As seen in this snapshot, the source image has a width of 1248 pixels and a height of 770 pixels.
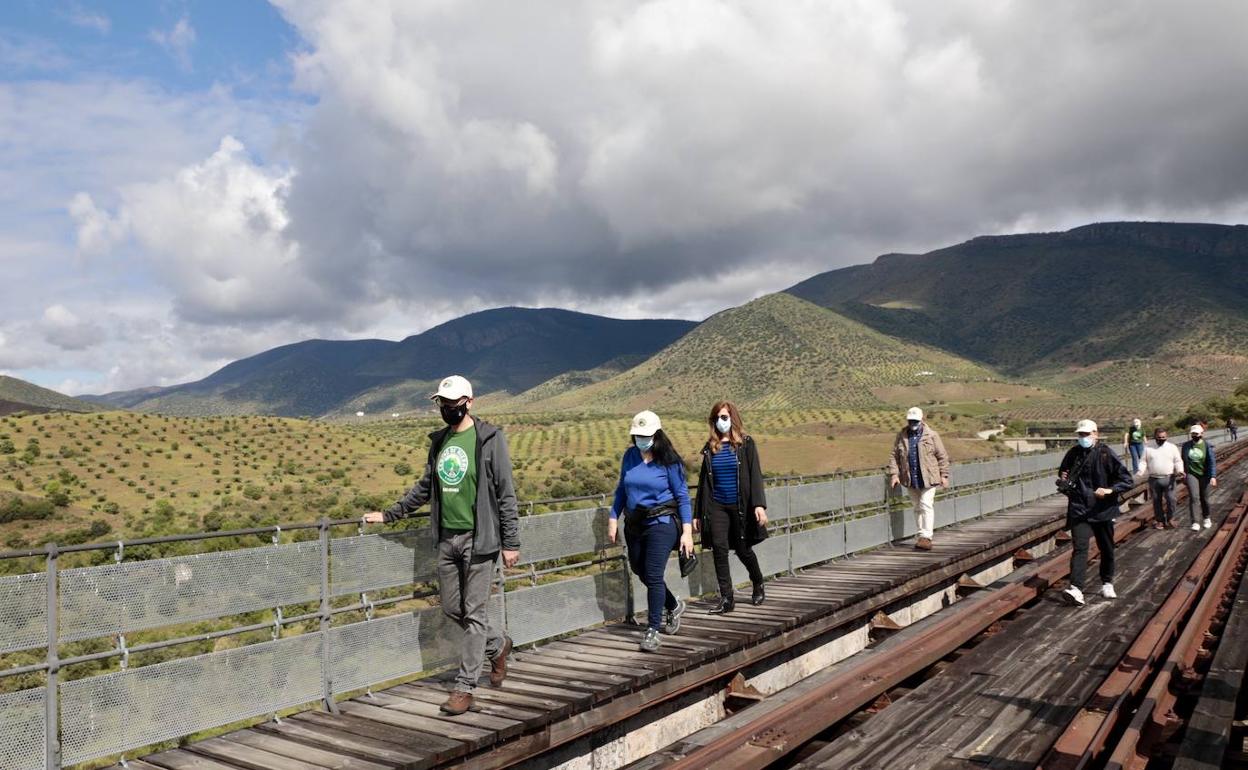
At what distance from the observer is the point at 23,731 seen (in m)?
4.26

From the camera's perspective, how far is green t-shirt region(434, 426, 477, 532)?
223 inches

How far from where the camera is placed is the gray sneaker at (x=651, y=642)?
6949 millimetres

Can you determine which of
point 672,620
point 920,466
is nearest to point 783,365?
point 920,466

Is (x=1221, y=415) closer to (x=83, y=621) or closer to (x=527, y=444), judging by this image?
(x=527, y=444)

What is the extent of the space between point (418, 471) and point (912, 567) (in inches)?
2405

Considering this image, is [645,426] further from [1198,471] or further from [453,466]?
[1198,471]

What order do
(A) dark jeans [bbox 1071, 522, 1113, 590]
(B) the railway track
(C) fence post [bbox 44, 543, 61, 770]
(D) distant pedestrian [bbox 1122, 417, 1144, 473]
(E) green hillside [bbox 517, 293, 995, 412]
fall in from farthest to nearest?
1. (E) green hillside [bbox 517, 293, 995, 412]
2. (D) distant pedestrian [bbox 1122, 417, 1144, 473]
3. (A) dark jeans [bbox 1071, 522, 1113, 590]
4. (B) the railway track
5. (C) fence post [bbox 44, 543, 61, 770]

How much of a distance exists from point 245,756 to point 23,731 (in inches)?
43.1

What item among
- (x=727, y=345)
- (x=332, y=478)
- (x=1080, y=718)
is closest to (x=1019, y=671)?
(x=1080, y=718)

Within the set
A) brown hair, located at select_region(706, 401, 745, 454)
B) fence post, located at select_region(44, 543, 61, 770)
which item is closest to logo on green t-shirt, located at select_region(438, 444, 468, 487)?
fence post, located at select_region(44, 543, 61, 770)

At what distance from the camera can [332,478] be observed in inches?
2408

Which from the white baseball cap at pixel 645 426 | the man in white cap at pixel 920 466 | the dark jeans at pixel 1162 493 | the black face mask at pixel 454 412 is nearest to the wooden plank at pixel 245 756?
the black face mask at pixel 454 412

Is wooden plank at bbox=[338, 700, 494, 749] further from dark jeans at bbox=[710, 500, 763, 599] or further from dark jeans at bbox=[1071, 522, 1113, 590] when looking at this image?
dark jeans at bbox=[1071, 522, 1113, 590]

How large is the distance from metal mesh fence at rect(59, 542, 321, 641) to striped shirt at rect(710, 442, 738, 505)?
3.81 meters
